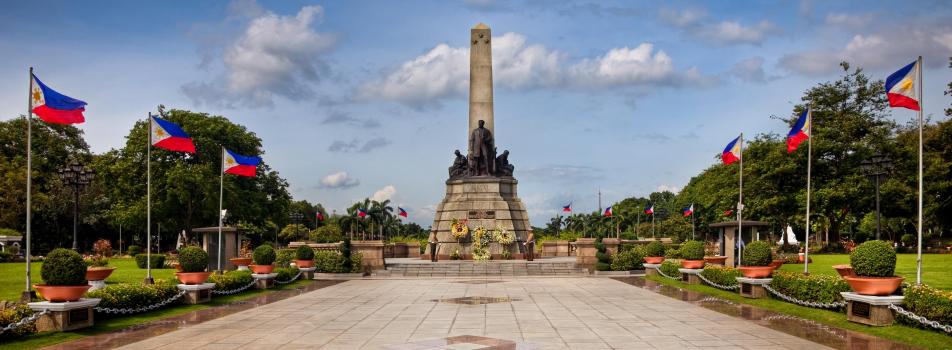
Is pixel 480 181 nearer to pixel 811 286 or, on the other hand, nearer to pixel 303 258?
pixel 303 258

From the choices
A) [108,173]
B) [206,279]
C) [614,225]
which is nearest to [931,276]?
[206,279]

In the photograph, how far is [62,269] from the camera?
1403 cm

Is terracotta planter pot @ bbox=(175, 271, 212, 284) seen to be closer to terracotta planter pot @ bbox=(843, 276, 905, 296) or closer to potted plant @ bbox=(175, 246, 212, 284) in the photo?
potted plant @ bbox=(175, 246, 212, 284)

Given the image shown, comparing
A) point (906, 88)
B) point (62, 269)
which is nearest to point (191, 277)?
point (62, 269)

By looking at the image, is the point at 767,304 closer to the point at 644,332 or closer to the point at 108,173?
the point at 644,332

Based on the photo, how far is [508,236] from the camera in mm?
38375

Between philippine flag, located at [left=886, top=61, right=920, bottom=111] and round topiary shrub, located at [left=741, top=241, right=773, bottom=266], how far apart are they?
554cm

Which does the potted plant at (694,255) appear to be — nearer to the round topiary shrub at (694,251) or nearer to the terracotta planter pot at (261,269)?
the round topiary shrub at (694,251)

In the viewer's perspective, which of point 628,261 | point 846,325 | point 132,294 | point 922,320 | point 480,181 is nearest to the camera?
point 922,320

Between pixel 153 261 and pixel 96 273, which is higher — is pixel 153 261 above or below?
below

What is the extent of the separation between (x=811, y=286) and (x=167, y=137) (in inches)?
670

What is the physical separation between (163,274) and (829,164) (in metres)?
41.9

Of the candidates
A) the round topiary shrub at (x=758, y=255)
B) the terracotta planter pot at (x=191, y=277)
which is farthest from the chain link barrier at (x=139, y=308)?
the round topiary shrub at (x=758, y=255)

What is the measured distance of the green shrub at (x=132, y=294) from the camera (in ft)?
51.9
